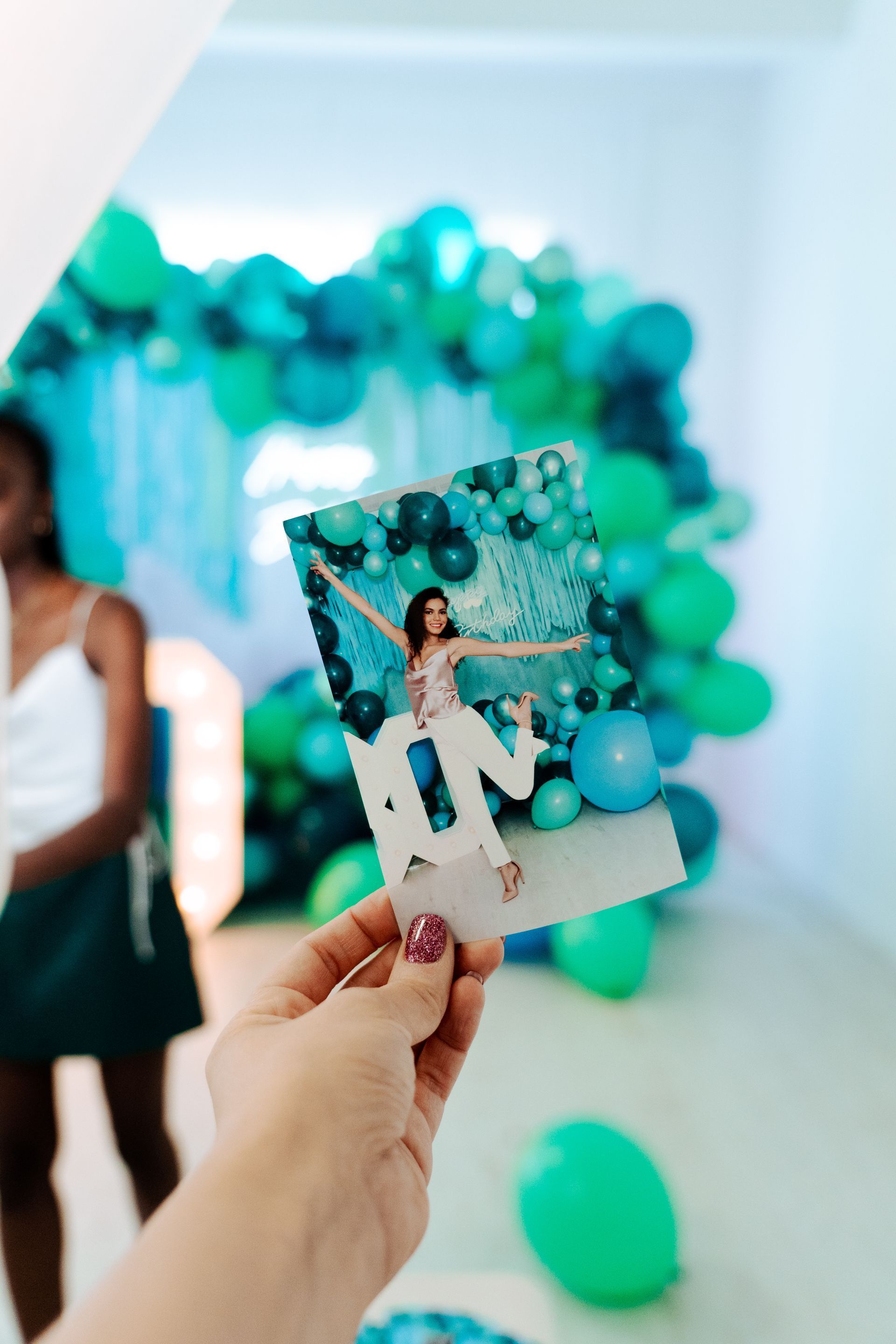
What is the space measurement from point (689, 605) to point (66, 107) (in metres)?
2.10

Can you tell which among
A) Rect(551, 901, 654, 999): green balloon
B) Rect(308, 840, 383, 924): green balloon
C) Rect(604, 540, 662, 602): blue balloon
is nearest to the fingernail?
Rect(551, 901, 654, 999): green balloon

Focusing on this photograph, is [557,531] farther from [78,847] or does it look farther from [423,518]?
[78,847]

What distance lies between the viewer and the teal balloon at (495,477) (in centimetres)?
60

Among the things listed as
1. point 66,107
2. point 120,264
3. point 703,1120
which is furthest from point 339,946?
point 120,264

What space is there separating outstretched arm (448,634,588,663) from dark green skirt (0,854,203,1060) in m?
0.77

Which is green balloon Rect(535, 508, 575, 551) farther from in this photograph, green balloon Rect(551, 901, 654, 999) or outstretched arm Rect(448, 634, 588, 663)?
green balloon Rect(551, 901, 654, 999)

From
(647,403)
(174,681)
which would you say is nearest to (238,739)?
(174,681)

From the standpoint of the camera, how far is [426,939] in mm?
613

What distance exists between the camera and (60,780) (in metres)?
1.22

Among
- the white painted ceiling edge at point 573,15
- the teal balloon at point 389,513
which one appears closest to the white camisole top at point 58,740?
the teal balloon at point 389,513

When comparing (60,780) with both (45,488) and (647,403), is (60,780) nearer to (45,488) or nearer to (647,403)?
(45,488)

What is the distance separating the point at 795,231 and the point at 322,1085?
3.50m

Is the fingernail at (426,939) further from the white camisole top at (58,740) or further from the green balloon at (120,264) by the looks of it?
the green balloon at (120,264)

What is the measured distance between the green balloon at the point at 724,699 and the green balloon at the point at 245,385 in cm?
134
